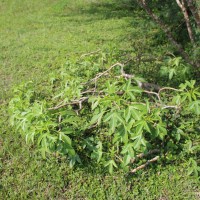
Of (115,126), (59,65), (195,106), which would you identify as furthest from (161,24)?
(59,65)

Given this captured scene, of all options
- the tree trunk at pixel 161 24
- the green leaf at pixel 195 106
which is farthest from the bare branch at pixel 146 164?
the tree trunk at pixel 161 24

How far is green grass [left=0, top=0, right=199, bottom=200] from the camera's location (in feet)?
8.22

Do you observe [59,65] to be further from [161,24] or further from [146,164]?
[146,164]

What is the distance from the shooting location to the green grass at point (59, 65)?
2506mm

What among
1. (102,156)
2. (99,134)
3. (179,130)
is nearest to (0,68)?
(99,134)

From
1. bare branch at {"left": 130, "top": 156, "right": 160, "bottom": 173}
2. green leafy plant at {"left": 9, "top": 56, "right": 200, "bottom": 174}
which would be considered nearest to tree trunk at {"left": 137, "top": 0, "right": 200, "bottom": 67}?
green leafy plant at {"left": 9, "top": 56, "right": 200, "bottom": 174}

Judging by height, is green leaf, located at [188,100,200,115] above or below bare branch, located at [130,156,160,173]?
above

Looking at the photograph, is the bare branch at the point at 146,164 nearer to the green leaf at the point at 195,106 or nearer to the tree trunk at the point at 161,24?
the green leaf at the point at 195,106

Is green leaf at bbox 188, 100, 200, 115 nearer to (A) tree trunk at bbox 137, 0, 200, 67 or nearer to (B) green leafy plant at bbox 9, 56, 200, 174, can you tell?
(B) green leafy plant at bbox 9, 56, 200, 174

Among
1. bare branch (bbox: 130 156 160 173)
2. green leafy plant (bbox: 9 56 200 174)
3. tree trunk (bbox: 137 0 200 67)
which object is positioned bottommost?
bare branch (bbox: 130 156 160 173)

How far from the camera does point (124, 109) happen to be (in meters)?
2.41

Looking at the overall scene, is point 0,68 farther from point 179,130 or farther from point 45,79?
point 179,130

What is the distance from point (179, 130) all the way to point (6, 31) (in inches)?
198

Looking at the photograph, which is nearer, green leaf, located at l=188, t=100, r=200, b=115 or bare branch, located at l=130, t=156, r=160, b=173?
green leaf, located at l=188, t=100, r=200, b=115
